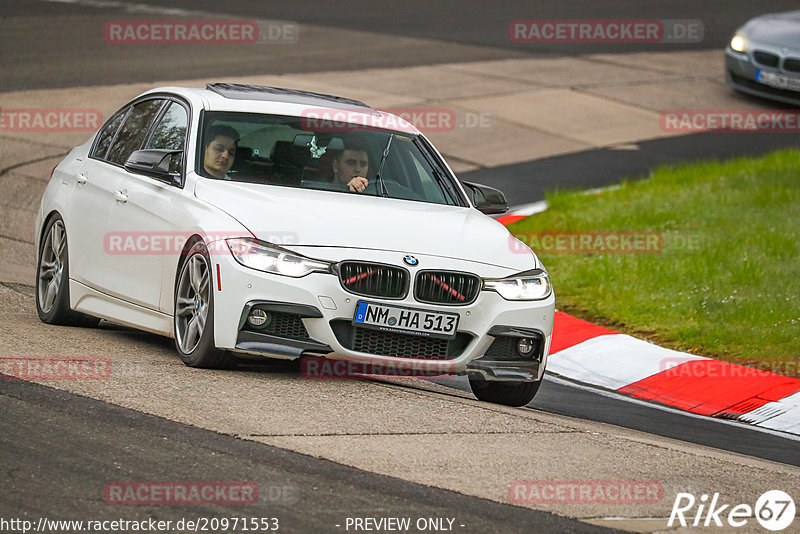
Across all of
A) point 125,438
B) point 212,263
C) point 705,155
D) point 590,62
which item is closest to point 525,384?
point 212,263

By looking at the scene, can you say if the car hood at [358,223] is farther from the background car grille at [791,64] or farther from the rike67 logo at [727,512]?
the background car grille at [791,64]

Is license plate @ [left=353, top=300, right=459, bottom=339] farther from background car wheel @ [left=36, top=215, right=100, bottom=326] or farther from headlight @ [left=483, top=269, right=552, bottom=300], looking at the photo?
background car wheel @ [left=36, top=215, right=100, bottom=326]

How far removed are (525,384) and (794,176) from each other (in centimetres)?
897

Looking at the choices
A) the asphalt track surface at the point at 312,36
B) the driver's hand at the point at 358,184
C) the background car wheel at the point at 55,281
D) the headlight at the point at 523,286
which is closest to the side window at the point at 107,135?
the background car wheel at the point at 55,281

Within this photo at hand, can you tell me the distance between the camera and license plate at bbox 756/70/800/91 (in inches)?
769

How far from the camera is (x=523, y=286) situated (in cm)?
747

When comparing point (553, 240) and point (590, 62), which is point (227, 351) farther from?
point (590, 62)

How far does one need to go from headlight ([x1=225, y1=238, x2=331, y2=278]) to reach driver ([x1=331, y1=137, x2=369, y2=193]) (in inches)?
46.6

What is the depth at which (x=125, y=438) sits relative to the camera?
5.84m

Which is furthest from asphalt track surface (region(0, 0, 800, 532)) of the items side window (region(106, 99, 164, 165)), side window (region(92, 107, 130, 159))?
side window (region(92, 107, 130, 159))

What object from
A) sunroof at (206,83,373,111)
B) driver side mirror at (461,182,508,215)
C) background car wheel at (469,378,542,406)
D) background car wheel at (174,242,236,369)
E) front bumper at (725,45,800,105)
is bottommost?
front bumper at (725,45,800,105)

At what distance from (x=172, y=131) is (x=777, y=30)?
13.6 meters

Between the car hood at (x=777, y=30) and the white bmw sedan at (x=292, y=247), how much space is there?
39.2 feet

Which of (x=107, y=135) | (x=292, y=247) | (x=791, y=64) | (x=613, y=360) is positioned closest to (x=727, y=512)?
(x=292, y=247)
